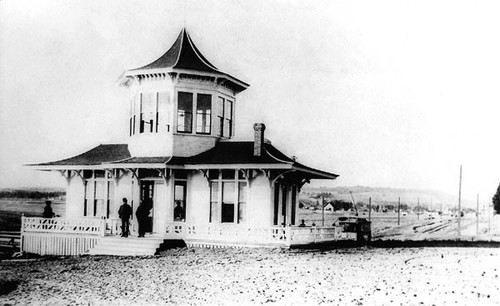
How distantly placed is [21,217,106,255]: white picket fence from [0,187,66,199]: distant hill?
824 mm

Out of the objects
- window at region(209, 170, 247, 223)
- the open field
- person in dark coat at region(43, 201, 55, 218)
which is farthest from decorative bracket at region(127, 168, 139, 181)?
the open field

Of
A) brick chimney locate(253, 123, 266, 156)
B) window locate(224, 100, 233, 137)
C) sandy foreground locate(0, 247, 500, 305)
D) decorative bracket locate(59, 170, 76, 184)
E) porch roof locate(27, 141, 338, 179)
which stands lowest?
sandy foreground locate(0, 247, 500, 305)

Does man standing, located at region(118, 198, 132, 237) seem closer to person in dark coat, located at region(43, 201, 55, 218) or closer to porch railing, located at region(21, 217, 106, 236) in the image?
porch railing, located at region(21, 217, 106, 236)

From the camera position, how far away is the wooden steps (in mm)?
17094

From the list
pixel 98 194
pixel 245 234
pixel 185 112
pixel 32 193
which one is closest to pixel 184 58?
pixel 185 112

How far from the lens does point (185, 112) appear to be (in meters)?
19.5

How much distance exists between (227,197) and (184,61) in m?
4.23

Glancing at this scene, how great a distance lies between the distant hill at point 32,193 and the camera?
54.4 ft

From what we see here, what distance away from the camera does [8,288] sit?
1334 cm

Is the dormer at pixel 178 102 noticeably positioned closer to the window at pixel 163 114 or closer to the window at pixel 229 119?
the window at pixel 163 114

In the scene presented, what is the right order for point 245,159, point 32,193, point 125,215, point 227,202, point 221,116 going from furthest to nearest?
point 221,116, point 32,193, point 227,202, point 125,215, point 245,159

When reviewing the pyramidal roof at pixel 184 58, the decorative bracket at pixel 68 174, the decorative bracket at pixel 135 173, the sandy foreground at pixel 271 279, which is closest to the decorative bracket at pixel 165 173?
the decorative bracket at pixel 135 173

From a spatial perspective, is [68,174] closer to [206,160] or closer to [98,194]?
[98,194]

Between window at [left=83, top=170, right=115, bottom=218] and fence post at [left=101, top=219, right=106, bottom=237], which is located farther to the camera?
window at [left=83, top=170, right=115, bottom=218]
